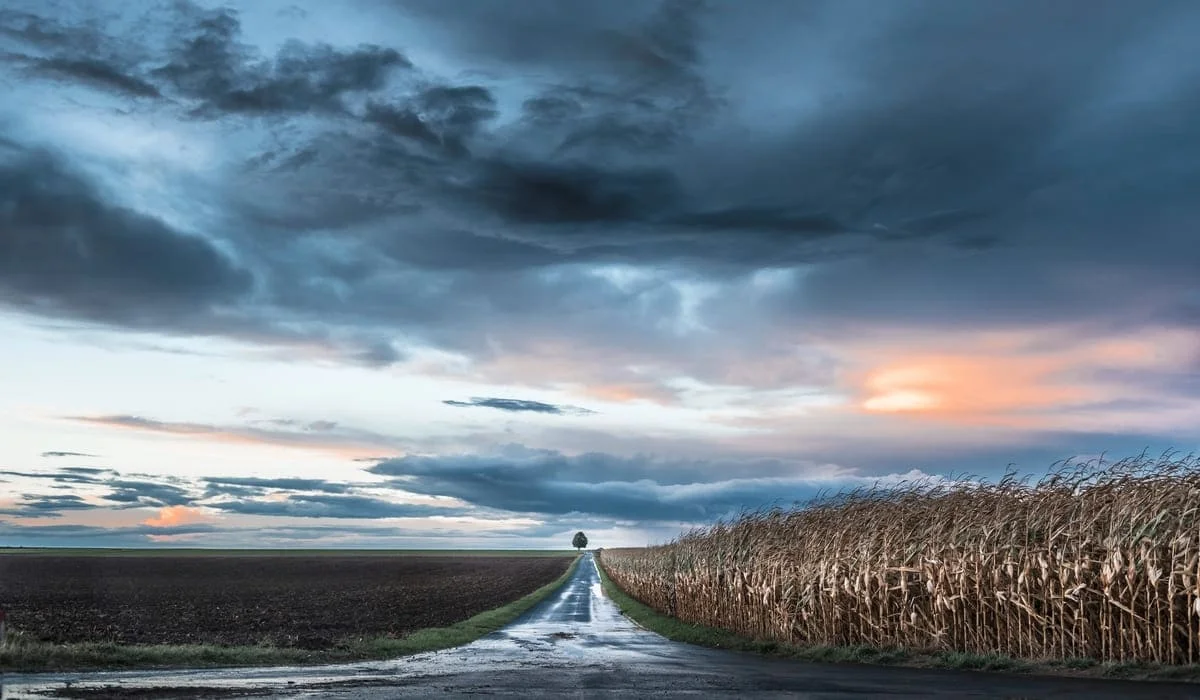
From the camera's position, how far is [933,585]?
88.4 ft

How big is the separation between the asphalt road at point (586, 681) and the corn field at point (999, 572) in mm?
2285

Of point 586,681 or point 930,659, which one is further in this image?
point 930,659

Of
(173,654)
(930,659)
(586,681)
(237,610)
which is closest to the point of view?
(586,681)

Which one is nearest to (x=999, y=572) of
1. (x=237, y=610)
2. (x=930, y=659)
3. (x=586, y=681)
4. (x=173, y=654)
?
(x=930, y=659)

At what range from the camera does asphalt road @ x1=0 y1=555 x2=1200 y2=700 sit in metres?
18.9

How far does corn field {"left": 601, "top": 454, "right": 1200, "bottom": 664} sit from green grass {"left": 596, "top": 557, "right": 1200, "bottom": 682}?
2.05ft

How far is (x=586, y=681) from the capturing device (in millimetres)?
21875

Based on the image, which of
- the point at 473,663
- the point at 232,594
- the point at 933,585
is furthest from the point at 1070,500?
the point at 232,594

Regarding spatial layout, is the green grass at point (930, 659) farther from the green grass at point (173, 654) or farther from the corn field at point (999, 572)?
the green grass at point (173, 654)

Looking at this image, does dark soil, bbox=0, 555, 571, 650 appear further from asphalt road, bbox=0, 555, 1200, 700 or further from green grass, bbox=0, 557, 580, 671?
asphalt road, bbox=0, 555, 1200, 700

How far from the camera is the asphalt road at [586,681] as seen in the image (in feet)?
62.1

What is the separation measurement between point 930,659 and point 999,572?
8.88 feet

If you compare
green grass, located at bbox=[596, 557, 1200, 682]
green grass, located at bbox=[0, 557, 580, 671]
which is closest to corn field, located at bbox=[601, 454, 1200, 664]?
green grass, located at bbox=[596, 557, 1200, 682]

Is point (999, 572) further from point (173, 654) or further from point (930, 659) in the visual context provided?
point (173, 654)
